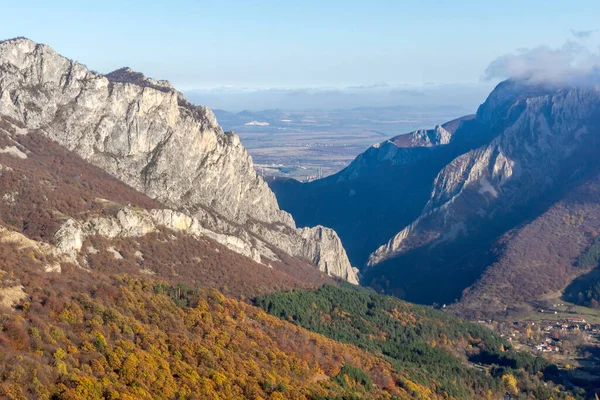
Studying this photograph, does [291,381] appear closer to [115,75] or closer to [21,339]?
[21,339]

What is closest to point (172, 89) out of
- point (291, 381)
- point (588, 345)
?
point (588, 345)

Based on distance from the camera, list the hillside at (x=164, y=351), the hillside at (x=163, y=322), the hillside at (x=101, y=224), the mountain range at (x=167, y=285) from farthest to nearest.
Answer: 1. the hillside at (x=101, y=224)
2. the mountain range at (x=167, y=285)
3. the hillside at (x=163, y=322)
4. the hillside at (x=164, y=351)

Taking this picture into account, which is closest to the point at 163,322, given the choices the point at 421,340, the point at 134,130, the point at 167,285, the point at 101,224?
the point at 167,285

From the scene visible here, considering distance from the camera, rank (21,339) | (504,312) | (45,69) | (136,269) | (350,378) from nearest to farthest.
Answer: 1. (21,339)
2. (350,378)
3. (136,269)
4. (45,69)
5. (504,312)

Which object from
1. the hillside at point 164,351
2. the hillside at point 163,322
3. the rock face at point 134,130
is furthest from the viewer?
the rock face at point 134,130

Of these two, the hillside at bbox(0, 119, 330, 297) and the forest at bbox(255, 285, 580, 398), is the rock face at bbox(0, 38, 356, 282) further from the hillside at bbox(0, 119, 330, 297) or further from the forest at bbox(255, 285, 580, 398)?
the forest at bbox(255, 285, 580, 398)

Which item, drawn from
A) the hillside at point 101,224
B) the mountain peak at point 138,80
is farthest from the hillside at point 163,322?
the mountain peak at point 138,80

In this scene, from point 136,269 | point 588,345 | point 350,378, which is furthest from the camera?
point 588,345

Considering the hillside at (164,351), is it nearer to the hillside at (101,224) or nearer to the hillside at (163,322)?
the hillside at (163,322)

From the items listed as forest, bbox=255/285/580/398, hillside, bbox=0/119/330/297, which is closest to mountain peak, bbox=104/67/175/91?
hillside, bbox=0/119/330/297
